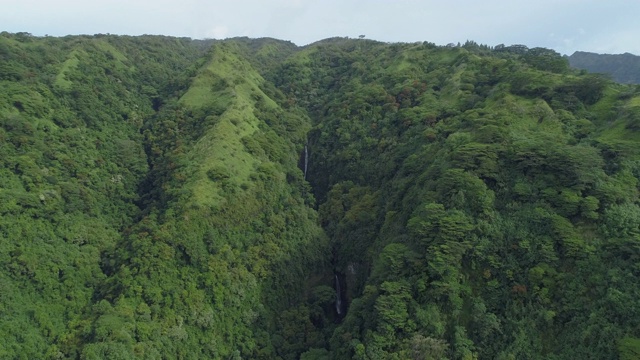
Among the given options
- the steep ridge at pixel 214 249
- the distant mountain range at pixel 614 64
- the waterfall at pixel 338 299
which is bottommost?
the waterfall at pixel 338 299

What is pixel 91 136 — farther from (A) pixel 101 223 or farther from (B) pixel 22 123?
(A) pixel 101 223

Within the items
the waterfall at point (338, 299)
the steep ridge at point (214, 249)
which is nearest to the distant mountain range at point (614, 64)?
the steep ridge at point (214, 249)

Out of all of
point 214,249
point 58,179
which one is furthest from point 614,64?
point 58,179

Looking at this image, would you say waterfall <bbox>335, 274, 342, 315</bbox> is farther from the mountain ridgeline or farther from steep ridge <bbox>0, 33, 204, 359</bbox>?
steep ridge <bbox>0, 33, 204, 359</bbox>

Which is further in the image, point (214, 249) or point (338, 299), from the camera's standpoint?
point (338, 299)

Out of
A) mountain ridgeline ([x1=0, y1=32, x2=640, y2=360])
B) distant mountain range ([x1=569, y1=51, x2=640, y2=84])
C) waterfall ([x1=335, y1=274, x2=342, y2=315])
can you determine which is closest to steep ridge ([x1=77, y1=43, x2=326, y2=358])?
mountain ridgeline ([x1=0, y1=32, x2=640, y2=360])

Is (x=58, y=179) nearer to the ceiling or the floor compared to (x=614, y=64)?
nearer to the floor

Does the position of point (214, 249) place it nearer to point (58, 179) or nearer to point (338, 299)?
point (338, 299)

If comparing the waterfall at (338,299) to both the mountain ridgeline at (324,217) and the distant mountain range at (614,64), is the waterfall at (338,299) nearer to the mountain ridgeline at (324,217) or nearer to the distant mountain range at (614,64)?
the mountain ridgeline at (324,217)
